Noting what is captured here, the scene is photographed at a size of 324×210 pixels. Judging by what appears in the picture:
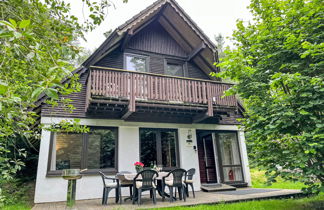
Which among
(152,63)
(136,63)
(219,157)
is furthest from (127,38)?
(219,157)

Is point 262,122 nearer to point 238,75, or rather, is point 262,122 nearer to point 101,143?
point 238,75

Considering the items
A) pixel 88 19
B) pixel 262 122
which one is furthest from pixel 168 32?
pixel 88 19

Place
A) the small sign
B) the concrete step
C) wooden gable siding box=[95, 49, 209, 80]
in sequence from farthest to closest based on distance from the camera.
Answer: the small sign
wooden gable siding box=[95, 49, 209, 80]
the concrete step

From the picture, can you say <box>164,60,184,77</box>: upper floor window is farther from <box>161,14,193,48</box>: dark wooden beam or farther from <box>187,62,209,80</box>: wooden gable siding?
<box>161,14,193,48</box>: dark wooden beam

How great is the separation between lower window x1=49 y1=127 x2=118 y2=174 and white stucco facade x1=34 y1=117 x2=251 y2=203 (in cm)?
22


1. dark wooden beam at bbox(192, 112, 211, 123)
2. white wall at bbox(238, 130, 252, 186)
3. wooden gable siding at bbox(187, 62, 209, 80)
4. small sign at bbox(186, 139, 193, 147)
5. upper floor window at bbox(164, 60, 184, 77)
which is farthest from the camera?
wooden gable siding at bbox(187, 62, 209, 80)

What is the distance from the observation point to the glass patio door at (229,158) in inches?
344

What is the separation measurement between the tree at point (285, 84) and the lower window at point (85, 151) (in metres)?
4.50

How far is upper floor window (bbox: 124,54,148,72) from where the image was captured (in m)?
8.33

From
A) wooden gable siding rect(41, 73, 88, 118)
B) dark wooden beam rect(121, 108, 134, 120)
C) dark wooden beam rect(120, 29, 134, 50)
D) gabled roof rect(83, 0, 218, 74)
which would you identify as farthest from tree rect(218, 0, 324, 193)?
wooden gable siding rect(41, 73, 88, 118)

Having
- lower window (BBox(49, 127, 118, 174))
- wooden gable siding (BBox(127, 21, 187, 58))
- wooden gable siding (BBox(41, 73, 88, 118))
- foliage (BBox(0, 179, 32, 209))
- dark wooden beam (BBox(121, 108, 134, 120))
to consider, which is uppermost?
wooden gable siding (BBox(127, 21, 187, 58))

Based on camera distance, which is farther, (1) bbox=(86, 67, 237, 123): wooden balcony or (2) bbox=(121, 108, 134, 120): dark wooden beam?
(2) bbox=(121, 108, 134, 120): dark wooden beam

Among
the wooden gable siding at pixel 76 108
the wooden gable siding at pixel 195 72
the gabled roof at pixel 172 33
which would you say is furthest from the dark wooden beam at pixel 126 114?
the wooden gable siding at pixel 195 72

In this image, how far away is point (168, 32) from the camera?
948cm
